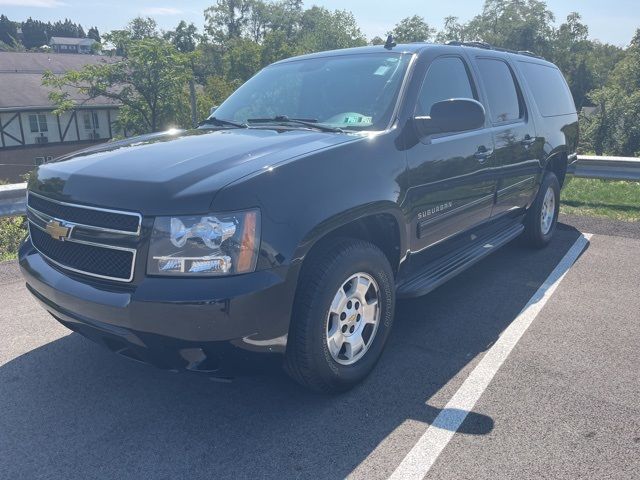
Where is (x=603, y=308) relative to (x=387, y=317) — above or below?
below

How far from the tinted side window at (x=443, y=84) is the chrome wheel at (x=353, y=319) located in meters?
1.31

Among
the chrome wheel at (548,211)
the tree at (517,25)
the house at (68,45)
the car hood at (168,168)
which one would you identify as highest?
the house at (68,45)

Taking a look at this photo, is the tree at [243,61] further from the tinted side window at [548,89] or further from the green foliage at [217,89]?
the tinted side window at [548,89]

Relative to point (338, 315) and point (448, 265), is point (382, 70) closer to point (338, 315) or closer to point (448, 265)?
point (448, 265)

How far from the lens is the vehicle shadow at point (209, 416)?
2.65 m

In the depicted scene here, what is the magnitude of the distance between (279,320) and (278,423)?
0.66 meters

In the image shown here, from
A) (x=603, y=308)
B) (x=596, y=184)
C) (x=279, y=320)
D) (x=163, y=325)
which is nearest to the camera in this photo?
(x=163, y=325)

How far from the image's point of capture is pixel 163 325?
2516 millimetres

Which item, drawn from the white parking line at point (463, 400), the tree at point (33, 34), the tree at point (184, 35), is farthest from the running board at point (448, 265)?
the tree at point (33, 34)

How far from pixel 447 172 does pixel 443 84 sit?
74cm

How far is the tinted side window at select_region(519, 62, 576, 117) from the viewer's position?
18.7 feet

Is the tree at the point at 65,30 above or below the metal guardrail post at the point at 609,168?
above

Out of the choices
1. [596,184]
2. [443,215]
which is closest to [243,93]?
[443,215]

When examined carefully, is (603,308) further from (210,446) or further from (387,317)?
(210,446)
